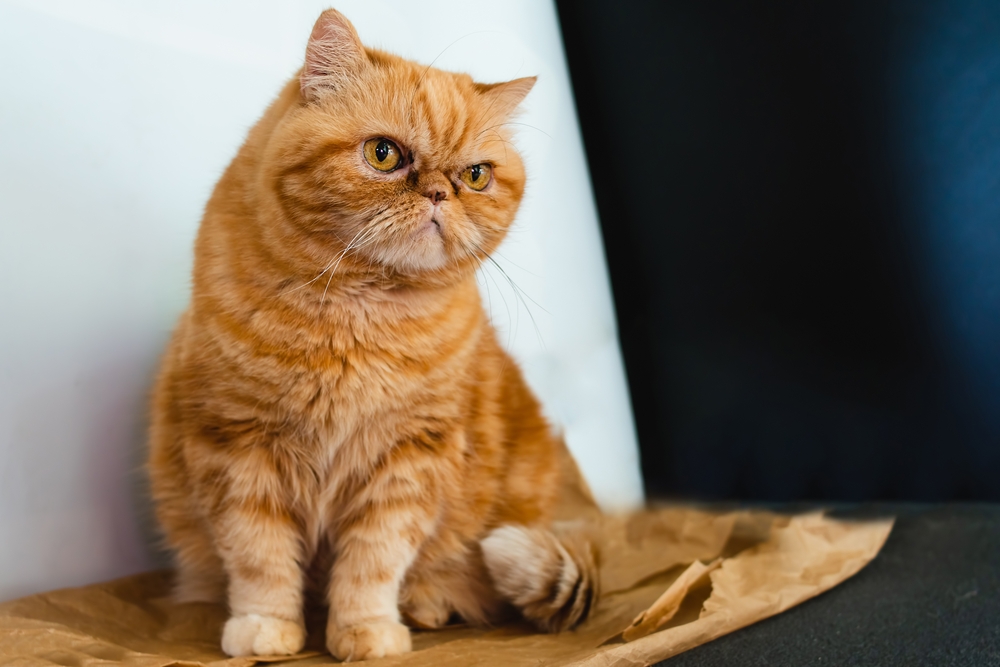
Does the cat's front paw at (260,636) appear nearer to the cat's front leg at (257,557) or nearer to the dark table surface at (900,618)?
the cat's front leg at (257,557)

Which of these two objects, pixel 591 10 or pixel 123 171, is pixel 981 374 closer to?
pixel 591 10

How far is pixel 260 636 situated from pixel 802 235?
174 centimetres

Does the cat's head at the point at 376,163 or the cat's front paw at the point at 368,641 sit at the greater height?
the cat's head at the point at 376,163

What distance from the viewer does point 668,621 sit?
140cm

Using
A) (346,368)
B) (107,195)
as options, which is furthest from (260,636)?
(107,195)

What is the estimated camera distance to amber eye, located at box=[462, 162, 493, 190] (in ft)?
4.43

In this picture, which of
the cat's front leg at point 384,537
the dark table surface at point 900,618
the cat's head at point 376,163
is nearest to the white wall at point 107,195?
the cat's head at point 376,163

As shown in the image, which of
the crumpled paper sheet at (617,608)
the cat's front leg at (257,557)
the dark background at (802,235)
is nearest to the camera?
the crumpled paper sheet at (617,608)

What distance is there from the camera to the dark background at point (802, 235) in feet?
6.24

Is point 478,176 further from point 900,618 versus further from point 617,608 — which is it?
point 900,618

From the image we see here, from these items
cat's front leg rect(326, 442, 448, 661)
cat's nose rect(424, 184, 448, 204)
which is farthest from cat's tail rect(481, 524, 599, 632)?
cat's nose rect(424, 184, 448, 204)

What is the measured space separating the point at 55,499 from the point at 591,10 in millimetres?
1844

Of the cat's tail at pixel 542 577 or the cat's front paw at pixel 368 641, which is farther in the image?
the cat's tail at pixel 542 577

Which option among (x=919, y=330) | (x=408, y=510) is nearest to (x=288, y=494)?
(x=408, y=510)
